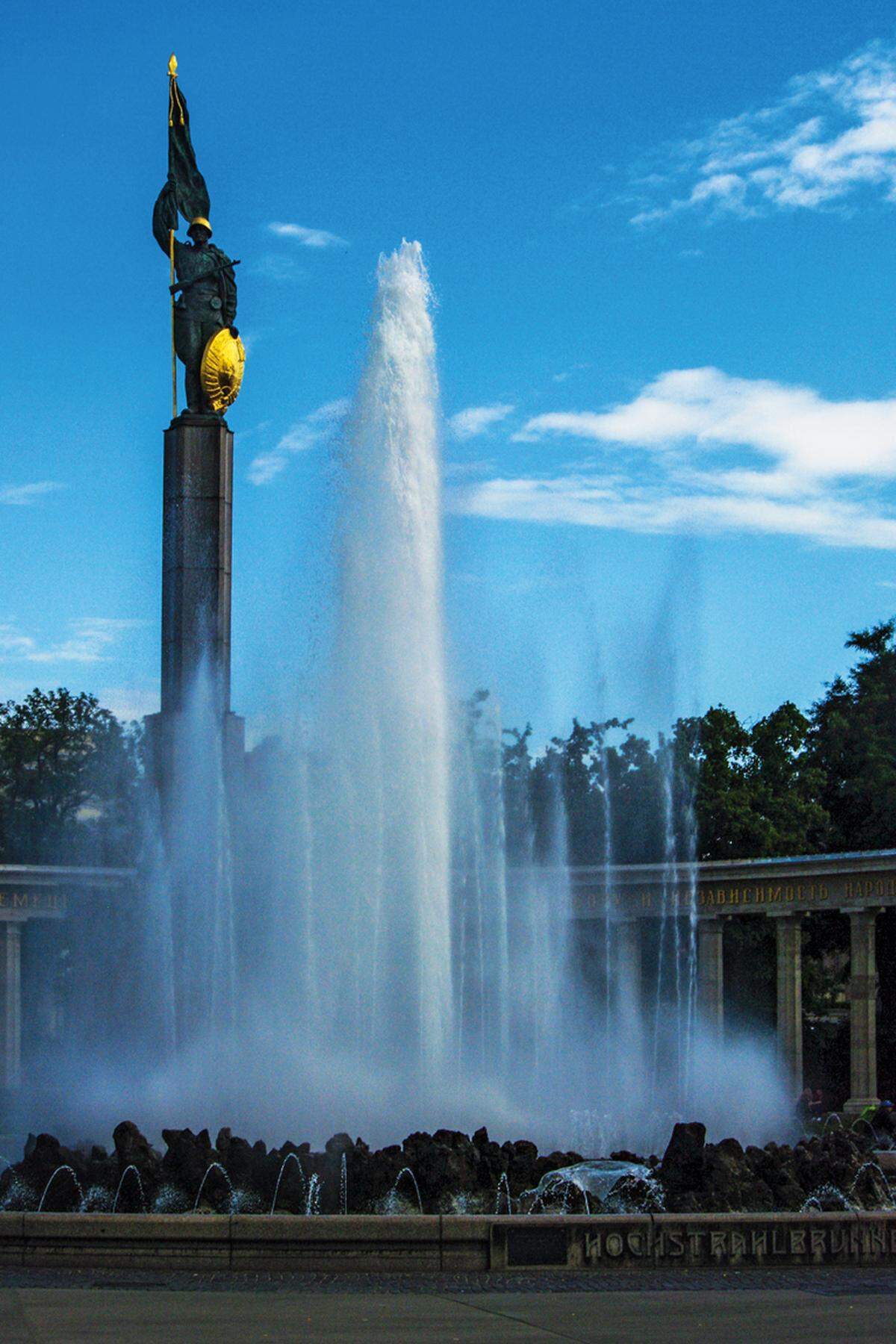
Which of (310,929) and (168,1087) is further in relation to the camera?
(310,929)

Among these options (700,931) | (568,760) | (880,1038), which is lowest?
(880,1038)

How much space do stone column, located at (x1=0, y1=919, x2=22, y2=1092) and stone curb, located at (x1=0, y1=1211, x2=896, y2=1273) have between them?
32.0 m

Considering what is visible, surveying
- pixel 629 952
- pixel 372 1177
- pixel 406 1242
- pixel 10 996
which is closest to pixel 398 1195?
pixel 372 1177

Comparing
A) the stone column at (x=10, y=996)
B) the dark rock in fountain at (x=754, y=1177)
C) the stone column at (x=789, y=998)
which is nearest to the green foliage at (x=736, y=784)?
the stone column at (x=789, y=998)

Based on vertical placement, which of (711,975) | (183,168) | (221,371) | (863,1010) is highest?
(183,168)

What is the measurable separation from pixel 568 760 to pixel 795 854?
26.3 feet

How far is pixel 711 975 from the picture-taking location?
47031mm

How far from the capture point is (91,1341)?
1202 cm

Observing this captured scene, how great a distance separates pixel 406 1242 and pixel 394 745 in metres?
13.4

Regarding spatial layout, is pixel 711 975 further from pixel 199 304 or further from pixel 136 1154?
pixel 136 1154

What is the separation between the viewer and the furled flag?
3541 centimetres

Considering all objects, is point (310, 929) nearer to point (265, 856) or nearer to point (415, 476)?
point (265, 856)

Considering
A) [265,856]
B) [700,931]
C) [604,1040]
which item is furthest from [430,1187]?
[700,931]

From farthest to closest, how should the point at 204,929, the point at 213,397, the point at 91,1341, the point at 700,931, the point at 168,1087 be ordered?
1. the point at 700,931
2. the point at 213,397
3. the point at 204,929
4. the point at 168,1087
5. the point at 91,1341
